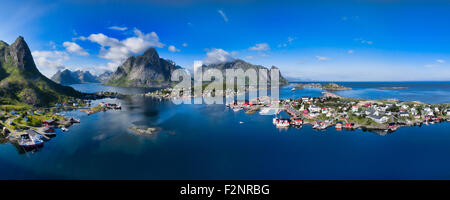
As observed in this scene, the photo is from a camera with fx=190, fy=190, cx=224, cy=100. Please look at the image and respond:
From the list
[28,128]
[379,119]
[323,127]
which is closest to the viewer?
[28,128]

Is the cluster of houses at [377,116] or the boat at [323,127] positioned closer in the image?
the boat at [323,127]

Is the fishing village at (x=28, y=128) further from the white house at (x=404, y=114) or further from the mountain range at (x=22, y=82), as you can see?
the white house at (x=404, y=114)

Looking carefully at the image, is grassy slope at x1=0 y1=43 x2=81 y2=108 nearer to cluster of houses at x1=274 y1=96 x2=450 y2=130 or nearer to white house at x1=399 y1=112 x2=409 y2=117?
cluster of houses at x1=274 y1=96 x2=450 y2=130

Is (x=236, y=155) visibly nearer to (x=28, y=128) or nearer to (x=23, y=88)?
(x=28, y=128)

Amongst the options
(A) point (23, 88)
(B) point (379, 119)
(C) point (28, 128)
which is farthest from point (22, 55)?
(B) point (379, 119)

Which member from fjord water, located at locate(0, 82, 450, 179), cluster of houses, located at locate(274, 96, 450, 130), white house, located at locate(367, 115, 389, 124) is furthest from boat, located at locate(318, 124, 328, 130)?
white house, located at locate(367, 115, 389, 124)

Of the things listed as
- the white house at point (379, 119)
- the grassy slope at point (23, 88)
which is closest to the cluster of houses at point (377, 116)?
the white house at point (379, 119)
